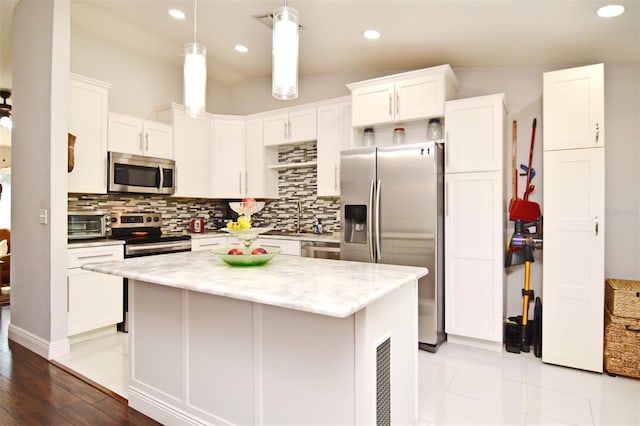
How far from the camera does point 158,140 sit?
428 cm

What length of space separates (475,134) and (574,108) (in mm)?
726

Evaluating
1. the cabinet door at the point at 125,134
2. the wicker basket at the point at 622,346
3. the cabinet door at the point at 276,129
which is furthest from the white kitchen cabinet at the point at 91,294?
the wicker basket at the point at 622,346

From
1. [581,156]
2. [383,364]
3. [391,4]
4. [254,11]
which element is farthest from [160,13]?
[581,156]

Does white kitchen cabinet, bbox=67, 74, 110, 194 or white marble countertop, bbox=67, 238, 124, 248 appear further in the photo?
white kitchen cabinet, bbox=67, 74, 110, 194

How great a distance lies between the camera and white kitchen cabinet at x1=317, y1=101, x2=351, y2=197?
413 cm

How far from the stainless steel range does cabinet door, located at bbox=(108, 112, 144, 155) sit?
710 millimetres

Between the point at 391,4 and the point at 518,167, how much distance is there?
1.95 m

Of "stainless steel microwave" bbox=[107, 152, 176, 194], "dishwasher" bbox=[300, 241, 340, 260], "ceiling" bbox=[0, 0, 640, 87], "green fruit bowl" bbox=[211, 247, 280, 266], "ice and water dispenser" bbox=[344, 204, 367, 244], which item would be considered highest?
"ceiling" bbox=[0, 0, 640, 87]

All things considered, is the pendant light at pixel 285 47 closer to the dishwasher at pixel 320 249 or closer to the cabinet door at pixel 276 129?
the dishwasher at pixel 320 249

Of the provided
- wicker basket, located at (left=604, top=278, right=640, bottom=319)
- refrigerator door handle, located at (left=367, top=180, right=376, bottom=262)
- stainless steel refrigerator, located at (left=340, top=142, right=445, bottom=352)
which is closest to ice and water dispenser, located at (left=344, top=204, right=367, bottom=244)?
stainless steel refrigerator, located at (left=340, top=142, right=445, bottom=352)

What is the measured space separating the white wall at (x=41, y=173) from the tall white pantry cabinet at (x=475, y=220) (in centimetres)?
330

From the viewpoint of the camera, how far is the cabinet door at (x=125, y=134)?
387cm

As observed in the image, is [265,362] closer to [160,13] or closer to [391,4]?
[391,4]

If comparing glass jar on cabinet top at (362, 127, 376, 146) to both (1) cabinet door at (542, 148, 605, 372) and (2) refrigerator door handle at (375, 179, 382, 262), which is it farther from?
(1) cabinet door at (542, 148, 605, 372)
